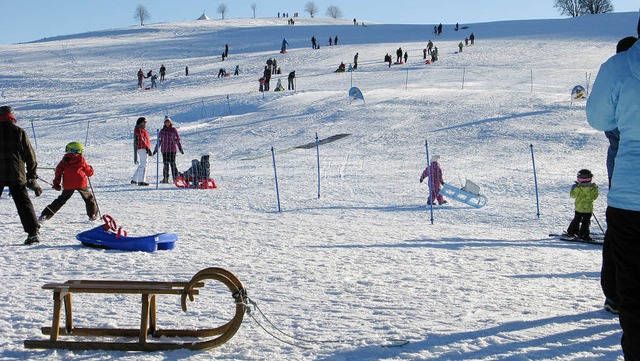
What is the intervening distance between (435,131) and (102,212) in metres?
13.8

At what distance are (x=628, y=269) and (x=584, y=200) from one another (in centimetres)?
736

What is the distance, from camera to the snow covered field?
4961mm

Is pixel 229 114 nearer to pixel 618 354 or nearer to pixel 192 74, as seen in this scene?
pixel 192 74

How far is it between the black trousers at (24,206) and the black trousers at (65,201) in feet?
4.81

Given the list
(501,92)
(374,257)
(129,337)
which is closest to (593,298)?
(374,257)

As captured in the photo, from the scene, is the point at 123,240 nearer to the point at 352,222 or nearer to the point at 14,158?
the point at 14,158

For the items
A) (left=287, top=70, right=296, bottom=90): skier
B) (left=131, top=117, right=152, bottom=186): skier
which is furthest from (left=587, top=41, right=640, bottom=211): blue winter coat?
(left=287, top=70, right=296, bottom=90): skier

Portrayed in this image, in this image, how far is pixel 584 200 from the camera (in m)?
10.2

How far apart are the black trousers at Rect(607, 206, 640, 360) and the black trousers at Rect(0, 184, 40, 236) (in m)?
6.76

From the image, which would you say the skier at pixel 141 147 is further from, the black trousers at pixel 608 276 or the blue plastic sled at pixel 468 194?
the black trousers at pixel 608 276

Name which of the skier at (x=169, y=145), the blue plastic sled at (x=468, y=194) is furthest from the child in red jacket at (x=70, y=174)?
the blue plastic sled at (x=468, y=194)

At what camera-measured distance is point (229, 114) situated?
31594 mm

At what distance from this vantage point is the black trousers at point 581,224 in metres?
10.3

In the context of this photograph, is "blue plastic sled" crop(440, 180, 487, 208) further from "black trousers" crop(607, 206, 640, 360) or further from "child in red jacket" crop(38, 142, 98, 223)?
"black trousers" crop(607, 206, 640, 360)
